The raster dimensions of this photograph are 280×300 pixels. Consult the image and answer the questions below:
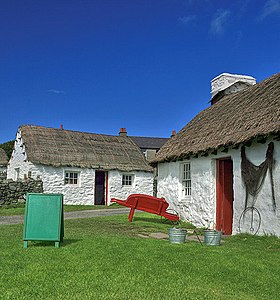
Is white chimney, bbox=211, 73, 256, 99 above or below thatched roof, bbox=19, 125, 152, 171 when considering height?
above

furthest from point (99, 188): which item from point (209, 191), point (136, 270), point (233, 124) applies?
point (136, 270)

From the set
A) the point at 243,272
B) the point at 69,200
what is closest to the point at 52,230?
the point at 243,272

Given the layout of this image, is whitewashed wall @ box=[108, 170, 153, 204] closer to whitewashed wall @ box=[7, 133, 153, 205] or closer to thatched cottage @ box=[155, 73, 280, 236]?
whitewashed wall @ box=[7, 133, 153, 205]

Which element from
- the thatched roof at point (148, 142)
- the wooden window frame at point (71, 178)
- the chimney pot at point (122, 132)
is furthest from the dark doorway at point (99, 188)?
the thatched roof at point (148, 142)

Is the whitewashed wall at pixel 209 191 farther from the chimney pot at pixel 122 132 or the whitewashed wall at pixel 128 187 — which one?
the chimney pot at pixel 122 132

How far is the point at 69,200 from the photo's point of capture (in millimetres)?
23703

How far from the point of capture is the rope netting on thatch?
9.46 meters

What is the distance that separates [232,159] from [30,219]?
245 inches

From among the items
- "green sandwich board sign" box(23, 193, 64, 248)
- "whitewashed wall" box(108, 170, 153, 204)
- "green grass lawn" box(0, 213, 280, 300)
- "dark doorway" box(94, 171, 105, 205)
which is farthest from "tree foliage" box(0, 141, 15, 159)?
"green sandwich board sign" box(23, 193, 64, 248)

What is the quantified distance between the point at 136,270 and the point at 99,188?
20.6 metres

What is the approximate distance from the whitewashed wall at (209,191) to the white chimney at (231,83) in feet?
16.3

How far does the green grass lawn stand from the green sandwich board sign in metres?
0.25

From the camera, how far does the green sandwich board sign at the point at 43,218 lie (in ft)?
24.5

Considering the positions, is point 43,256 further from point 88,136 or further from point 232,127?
point 88,136
